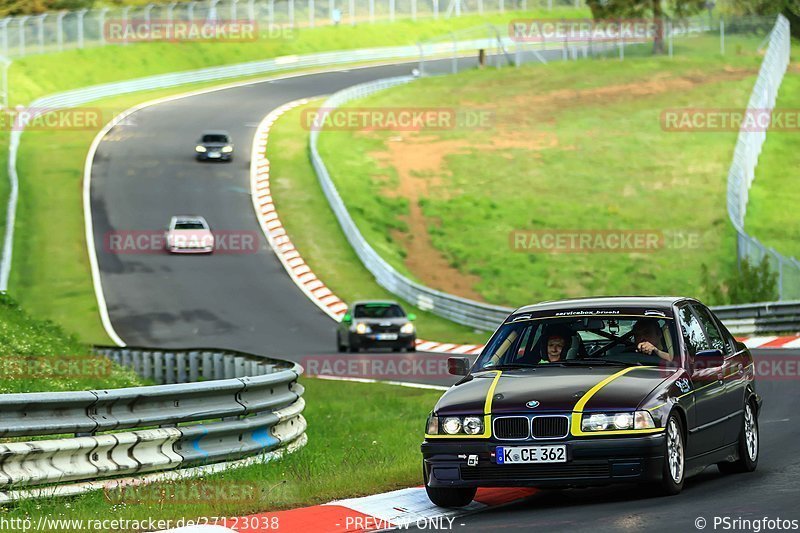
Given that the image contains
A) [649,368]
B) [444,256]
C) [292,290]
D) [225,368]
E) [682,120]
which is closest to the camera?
[649,368]

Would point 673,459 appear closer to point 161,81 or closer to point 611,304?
point 611,304

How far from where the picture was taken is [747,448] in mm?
11695

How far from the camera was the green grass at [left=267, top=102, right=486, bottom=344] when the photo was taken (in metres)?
39.8

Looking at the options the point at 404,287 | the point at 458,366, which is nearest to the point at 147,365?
the point at 458,366

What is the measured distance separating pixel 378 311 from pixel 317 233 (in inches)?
661

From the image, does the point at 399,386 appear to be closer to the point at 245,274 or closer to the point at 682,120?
the point at 245,274

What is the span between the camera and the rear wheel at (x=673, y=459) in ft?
32.1

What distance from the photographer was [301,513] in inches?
386

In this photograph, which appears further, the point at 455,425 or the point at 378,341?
the point at 378,341

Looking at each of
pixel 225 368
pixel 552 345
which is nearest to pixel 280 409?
pixel 552 345

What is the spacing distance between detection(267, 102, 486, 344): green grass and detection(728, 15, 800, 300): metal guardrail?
7.24 m

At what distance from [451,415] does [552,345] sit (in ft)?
4.45

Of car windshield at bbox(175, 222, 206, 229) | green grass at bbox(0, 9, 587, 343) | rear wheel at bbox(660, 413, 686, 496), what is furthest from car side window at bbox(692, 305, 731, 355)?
car windshield at bbox(175, 222, 206, 229)

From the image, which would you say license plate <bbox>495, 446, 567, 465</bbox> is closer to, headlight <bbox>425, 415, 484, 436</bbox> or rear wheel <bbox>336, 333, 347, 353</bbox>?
headlight <bbox>425, 415, 484, 436</bbox>
